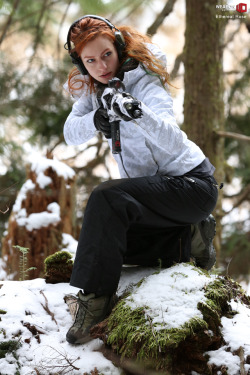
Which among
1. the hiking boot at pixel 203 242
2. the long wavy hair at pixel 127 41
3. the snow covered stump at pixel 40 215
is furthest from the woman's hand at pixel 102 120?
the snow covered stump at pixel 40 215

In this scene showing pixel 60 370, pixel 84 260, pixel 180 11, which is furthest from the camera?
pixel 180 11

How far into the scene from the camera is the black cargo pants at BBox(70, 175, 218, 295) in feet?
7.50

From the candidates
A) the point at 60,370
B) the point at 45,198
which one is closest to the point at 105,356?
the point at 60,370

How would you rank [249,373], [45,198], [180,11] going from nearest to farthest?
1. [249,373]
2. [45,198]
3. [180,11]

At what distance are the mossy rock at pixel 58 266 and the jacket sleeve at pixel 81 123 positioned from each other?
77 cm

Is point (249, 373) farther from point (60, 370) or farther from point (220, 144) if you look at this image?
point (220, 144)

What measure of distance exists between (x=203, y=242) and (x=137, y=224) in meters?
0.55

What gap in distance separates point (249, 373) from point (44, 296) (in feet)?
4.18

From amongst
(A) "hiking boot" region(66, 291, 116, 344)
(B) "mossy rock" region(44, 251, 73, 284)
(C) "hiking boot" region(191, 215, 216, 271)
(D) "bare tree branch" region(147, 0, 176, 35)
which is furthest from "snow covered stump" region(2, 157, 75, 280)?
(A) "hiking boot" region(66, 291, 116, 344)

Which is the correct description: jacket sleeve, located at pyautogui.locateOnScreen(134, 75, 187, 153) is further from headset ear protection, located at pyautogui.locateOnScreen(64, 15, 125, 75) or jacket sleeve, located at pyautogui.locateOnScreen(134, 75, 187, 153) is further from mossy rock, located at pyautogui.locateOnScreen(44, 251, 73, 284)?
mossy rock, located at pyautogui.locateOnScreen(44, 251, 73, 284)

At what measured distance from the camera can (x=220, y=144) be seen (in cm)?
487

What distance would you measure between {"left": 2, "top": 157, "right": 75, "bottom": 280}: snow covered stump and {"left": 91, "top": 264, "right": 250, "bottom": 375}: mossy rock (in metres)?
2.33

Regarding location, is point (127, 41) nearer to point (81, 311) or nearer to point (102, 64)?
point (102, 64)

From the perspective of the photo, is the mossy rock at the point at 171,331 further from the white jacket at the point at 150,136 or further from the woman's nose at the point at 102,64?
the woman's nose at the point at 102,64
